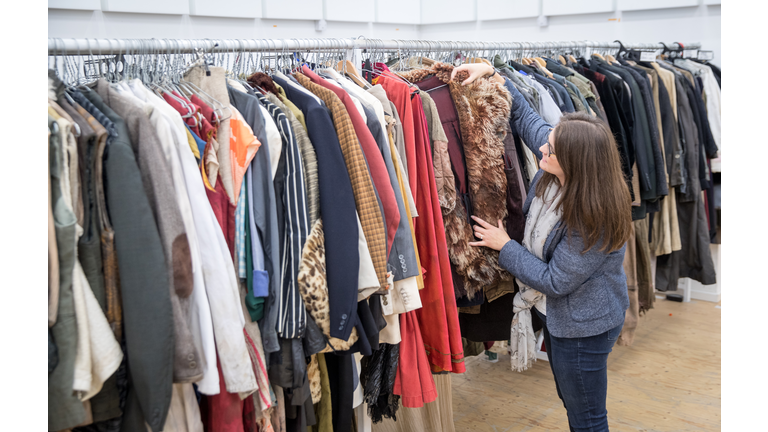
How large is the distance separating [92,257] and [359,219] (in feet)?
2.27

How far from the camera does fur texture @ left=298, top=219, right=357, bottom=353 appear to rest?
4.98 ft

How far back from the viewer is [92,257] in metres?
1.24

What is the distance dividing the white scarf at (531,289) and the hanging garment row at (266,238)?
3.8 inches

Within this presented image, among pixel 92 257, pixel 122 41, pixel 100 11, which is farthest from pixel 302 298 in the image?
pixel 100 11

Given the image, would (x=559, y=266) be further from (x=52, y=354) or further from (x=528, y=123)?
(x=52, y=354)

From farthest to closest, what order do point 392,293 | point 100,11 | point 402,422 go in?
1. point 100,11
2. point 402,422
3. point 392,293

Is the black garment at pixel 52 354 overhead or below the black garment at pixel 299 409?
overhead

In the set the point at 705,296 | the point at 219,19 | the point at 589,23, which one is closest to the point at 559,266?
the point at 705,296

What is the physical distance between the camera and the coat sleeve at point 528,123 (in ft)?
7.18

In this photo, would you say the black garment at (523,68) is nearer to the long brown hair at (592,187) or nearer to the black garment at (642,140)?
the black garment at (642,140)

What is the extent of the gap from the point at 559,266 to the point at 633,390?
5.52 feet

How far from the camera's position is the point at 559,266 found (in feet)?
6.27

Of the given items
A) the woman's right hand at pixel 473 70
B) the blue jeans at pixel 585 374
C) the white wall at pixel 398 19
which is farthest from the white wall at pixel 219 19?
the blue jeans at pixel 585 374
